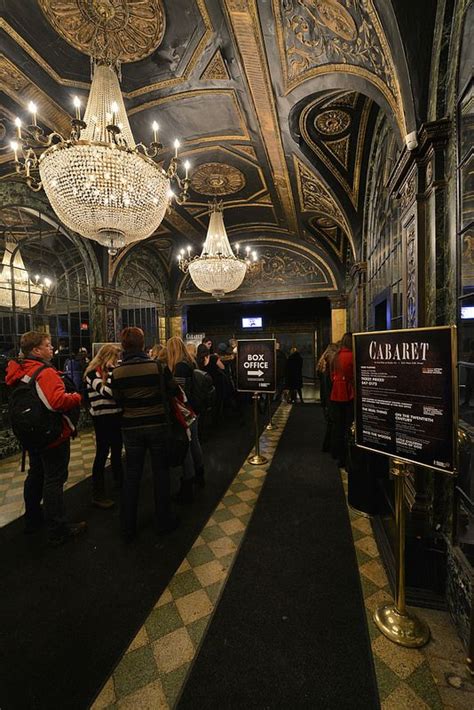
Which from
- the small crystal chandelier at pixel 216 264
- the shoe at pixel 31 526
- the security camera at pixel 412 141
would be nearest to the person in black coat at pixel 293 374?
the small crystal chandelier at pixel 216 264

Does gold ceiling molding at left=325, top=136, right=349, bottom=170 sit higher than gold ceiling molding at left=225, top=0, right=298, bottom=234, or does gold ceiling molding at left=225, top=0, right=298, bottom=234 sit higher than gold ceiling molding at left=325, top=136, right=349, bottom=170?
gold ceiling molding at left=225, top=0, right=298, bottom=234

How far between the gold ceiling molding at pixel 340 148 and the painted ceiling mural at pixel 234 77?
2cm

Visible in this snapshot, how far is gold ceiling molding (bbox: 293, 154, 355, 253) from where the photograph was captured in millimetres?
5273

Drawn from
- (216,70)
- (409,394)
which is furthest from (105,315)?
(409,394)

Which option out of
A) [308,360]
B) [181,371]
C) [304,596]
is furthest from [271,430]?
[308,360]

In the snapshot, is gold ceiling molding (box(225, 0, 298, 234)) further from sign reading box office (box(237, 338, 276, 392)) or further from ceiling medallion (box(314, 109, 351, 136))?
sign reading box office (box(237, 338, 276, 392))

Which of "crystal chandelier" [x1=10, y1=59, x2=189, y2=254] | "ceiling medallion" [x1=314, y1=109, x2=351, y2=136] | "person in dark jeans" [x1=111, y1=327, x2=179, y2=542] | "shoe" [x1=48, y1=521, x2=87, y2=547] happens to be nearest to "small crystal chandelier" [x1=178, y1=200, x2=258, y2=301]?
"ceiling medallion" [x1=314, y1=109, x2=351, y2=136]

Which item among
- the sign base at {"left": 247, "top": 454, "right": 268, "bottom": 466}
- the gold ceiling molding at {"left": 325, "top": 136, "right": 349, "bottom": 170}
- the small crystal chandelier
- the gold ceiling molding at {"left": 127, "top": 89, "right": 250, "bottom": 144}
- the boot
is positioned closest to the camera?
the boot

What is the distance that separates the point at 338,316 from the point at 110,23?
8.27 meters

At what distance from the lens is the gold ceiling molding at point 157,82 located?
9.27 ft

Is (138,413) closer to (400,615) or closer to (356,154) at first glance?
(400,615)

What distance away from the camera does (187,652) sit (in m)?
1.56

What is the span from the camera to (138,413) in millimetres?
2352

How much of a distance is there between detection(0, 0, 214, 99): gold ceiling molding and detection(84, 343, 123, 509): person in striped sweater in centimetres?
323
